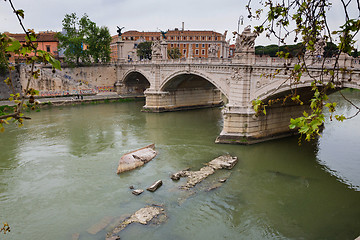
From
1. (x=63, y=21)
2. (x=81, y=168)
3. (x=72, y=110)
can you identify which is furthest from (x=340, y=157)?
(x=63, y=21)

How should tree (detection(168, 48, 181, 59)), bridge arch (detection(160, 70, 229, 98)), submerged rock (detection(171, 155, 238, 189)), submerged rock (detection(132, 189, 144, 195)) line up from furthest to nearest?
tree (detection(168, 48, 181, 59))
bridge arch (detection(160, 70, 229, 98))
submerged rock (detection(171, 155, 238, 189))
submerged rock (detection(132, 189, 144, 195))

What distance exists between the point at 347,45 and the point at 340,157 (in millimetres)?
14178

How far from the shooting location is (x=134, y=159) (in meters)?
14.1

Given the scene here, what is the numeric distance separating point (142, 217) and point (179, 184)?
2.90 metres

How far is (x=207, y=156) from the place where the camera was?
1570 centimetres

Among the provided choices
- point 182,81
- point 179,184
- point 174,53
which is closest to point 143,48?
point 174,53

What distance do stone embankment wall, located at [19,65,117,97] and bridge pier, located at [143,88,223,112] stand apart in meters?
12.5

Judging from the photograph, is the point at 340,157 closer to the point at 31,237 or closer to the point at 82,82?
the point at 31,237

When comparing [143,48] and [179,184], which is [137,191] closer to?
[179,184]

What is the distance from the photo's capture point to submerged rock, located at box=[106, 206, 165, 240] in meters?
9.03

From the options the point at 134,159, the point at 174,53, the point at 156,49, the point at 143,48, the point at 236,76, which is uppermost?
the point at 143,48

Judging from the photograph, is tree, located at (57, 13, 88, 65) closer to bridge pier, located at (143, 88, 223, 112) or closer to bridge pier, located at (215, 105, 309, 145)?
bridge pier, located at (143, 88, 223, 112)

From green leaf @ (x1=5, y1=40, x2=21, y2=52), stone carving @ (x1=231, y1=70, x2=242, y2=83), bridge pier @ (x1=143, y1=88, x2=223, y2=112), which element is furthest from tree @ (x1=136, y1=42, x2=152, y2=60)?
green leaf @ (x1=5, y1=40, x2=21, y2=52)

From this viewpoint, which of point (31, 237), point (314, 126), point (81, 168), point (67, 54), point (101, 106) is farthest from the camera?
point (67, 54)
